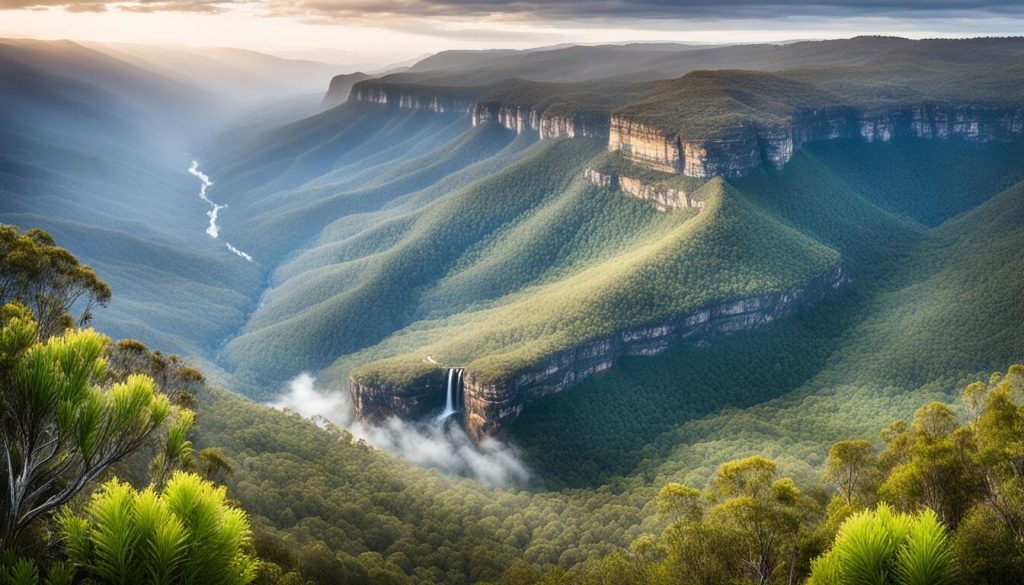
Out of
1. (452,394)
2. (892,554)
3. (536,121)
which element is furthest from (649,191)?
(892,554)

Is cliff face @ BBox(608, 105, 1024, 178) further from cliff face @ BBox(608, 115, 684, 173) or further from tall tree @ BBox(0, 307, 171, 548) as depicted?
tall tree @ BBox(0, 307, 171, 548)

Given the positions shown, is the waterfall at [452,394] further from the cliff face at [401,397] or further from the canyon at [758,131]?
the canyon at [758,131]

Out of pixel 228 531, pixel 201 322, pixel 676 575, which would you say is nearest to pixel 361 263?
pixel 201 322

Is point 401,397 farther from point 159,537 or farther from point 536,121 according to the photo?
point 536,121

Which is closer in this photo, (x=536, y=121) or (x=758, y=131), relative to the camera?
(x=758, y=131)

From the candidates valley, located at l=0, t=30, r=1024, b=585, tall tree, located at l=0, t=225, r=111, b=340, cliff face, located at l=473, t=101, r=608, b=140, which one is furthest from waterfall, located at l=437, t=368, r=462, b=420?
cliff face, located at l=473, t=101, r=608, b=140
